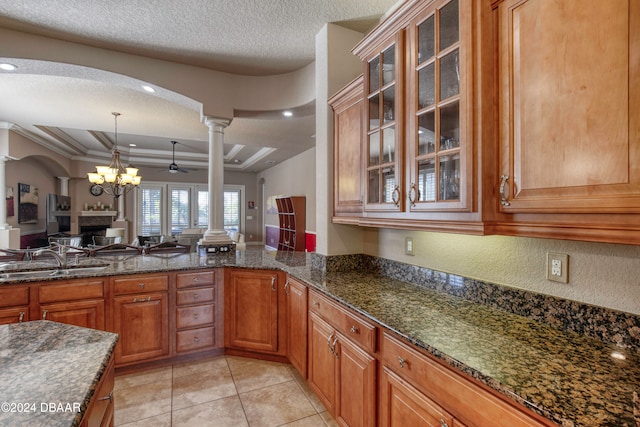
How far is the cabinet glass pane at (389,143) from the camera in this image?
1775mm

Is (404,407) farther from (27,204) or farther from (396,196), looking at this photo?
(27,204)

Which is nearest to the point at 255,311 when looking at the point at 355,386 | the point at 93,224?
the point at 355,386

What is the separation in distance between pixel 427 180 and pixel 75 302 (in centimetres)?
275

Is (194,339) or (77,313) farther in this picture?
(194,339)

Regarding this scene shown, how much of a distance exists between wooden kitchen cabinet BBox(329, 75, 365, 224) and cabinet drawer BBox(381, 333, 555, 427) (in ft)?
3.47

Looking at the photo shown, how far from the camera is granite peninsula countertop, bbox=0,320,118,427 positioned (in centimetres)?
77

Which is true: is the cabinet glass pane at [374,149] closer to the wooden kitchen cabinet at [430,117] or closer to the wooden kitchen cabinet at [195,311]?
the wooden kitchen cabinet at [430,117]

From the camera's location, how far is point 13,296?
2.22 meters

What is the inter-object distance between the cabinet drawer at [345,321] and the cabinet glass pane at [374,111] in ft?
3.78

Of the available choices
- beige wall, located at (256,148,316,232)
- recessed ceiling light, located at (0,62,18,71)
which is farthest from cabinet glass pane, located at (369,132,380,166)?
beige wall, located at (256,148,316,232)

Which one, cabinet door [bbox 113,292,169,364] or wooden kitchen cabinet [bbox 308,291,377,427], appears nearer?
wooden kitchen cabinet [bbox 308,291,377,427]

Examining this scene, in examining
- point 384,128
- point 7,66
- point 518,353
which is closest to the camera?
point 518,353

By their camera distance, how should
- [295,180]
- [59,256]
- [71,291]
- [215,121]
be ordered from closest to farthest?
[71,291] → [59,256] → [215,121] → [295,180]

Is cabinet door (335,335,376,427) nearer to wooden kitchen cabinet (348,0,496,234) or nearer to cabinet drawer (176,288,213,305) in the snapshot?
wooden kitchen cabinet (348,0,496,234)
